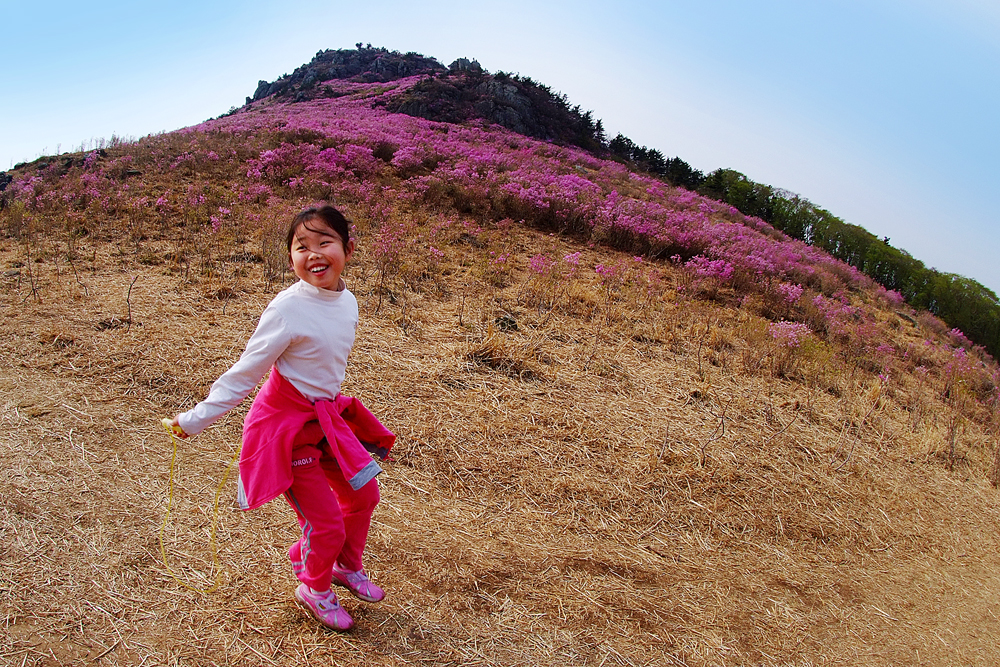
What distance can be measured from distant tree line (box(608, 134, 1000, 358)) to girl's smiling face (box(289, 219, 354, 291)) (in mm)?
16595

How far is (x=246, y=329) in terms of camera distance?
5.05 meters

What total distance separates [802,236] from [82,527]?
65.4 feet

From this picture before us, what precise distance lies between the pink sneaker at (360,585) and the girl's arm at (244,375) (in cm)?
101

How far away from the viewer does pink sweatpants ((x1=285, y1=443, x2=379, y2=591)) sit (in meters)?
1.99

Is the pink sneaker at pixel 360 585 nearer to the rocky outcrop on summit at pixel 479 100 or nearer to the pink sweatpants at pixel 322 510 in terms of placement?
the pink sweatpants at pixel 322 510

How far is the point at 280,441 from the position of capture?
1.90 metres

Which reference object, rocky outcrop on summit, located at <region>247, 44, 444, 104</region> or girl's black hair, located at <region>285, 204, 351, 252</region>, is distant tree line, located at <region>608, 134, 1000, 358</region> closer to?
girl's black hair, located at <region>285, 204, 351, 252</region>

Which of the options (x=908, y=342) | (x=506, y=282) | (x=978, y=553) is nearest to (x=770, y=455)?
(x=978, y=553)

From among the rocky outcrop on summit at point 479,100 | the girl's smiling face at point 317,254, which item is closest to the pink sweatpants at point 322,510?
the girl's smiling face at point 317,254

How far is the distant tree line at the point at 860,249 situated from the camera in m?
13.5

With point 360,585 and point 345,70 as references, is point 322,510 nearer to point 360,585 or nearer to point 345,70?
point 360,585

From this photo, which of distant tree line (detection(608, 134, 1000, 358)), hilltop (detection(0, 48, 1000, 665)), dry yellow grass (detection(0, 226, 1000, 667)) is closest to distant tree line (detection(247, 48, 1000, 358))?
distant tree line (detection(608, 134, 1000, 358))

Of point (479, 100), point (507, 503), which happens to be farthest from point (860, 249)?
point (507, 503)

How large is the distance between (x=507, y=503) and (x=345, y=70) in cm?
3799
